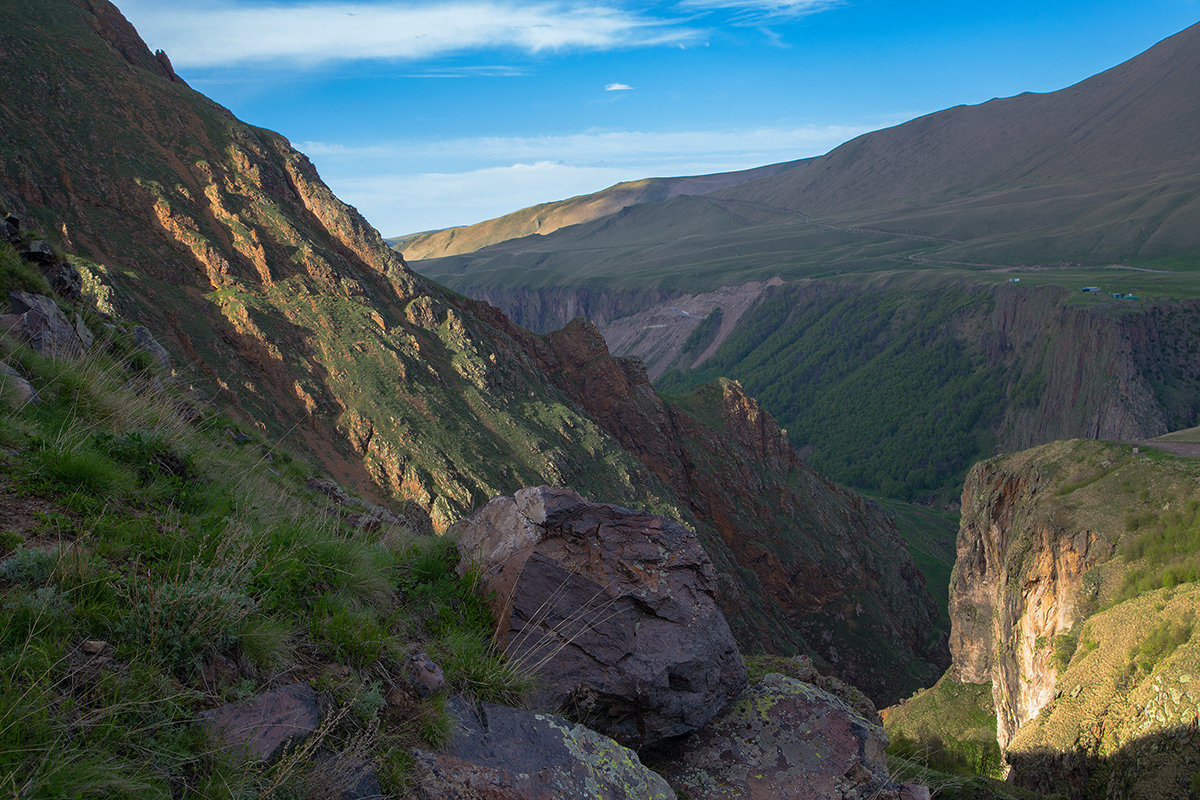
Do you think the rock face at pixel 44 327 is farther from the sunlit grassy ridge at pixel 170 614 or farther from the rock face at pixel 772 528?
the rock face at pixel 772 528

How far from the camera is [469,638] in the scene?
5.60m

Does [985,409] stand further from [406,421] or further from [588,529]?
[588,529]

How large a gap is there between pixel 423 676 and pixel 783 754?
3.38 m

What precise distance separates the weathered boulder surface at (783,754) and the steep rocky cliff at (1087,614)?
55.9 feet

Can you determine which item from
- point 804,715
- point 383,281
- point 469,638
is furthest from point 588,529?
point 383,281

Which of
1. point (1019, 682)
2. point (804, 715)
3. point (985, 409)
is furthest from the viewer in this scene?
point (985, 409)

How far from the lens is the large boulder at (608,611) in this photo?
19.6ft

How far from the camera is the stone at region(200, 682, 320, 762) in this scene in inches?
141

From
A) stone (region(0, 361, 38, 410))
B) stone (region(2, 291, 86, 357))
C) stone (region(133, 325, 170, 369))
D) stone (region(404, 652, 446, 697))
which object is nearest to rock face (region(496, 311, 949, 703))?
stone (region(133, 325, 170, 369))

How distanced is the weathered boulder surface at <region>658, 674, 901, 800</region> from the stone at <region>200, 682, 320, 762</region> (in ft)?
10.6

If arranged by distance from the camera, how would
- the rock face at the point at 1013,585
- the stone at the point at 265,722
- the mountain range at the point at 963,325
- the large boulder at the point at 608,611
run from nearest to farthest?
1. the stone at the point at 265,722
2. the large boulder at the point at 608,611
3. the rock face at the point at 1013,585
4. the mountain range at the point at 963,325

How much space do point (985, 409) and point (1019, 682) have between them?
317 ft

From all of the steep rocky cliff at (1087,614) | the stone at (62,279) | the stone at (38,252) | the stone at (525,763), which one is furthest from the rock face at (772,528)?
the stone at (525,763)

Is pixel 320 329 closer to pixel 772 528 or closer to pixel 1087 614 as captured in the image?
pixel 772 528
